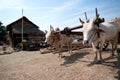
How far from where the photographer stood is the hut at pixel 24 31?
30.2 meters

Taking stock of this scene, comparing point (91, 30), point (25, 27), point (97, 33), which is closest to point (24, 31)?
point (25, 27)

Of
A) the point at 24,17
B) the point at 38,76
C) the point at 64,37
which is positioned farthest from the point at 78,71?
the point at 24,17

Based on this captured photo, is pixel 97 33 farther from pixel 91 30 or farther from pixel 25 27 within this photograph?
pixel 25 27

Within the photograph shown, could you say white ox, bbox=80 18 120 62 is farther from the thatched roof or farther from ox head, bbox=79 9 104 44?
the thatched roof

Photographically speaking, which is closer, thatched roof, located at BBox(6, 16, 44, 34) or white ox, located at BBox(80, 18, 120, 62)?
white ox, located at BBox(80, 18, 120, 62)

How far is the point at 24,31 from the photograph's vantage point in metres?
31.0

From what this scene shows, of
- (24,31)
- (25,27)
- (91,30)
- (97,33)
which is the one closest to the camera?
(91,30)

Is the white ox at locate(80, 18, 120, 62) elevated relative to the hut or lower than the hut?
lower

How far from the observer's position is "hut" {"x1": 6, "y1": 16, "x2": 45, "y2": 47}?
30169 mm

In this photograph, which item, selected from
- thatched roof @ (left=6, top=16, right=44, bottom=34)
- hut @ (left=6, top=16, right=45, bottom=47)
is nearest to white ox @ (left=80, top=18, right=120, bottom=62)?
hut @ (left=6, top=16, right=45, bottom=47)

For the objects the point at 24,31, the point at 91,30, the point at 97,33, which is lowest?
the point at 97,33

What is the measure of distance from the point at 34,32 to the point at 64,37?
64.8ft

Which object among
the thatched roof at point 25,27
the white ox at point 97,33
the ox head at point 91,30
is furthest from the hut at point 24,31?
the ox head at point 91,30

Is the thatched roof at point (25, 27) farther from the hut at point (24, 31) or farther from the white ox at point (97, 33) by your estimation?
→ the white ox at point (97, 33)
